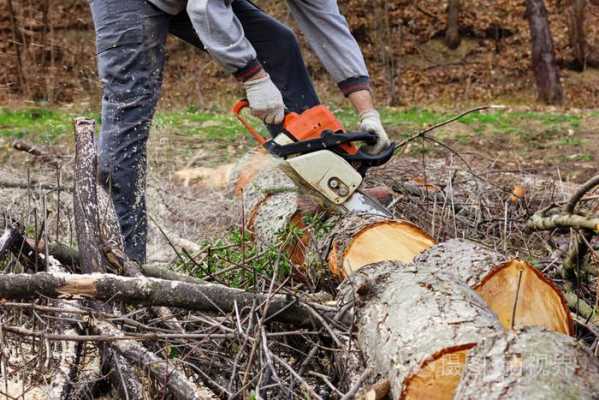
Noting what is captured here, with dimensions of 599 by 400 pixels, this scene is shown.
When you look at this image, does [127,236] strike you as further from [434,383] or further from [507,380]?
[507,380]

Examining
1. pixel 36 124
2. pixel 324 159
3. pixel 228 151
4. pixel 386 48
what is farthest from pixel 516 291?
pixel 386 48

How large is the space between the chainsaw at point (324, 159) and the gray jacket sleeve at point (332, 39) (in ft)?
1.59

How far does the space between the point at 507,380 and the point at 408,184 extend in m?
2.79

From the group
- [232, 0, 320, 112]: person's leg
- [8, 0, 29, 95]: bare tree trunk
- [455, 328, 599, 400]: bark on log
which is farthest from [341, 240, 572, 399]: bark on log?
[8, 0, 29, 95]: bare tree trunk

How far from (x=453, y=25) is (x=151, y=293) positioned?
13924mm

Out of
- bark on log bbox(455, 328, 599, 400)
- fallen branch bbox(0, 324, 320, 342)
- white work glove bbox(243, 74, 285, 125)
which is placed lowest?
white work glove bbox(243, 74, 285, 125)

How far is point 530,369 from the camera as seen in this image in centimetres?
174

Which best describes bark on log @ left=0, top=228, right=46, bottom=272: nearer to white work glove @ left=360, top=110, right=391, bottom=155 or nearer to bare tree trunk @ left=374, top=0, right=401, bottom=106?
white work glove @ left=360, top=110, right=391, bottom=155

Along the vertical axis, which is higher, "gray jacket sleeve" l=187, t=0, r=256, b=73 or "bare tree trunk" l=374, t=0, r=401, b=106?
"gray jacket sleeve" l=187, t=0, r=256, b=73

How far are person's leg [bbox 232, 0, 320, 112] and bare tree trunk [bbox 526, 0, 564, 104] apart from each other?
376 inches

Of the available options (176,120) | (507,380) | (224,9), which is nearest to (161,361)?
(507,380)

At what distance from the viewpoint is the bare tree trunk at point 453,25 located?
15414 mm

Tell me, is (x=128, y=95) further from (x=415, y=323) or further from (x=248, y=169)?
(x=415, y=323)

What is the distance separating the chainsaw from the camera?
3.61 meters
